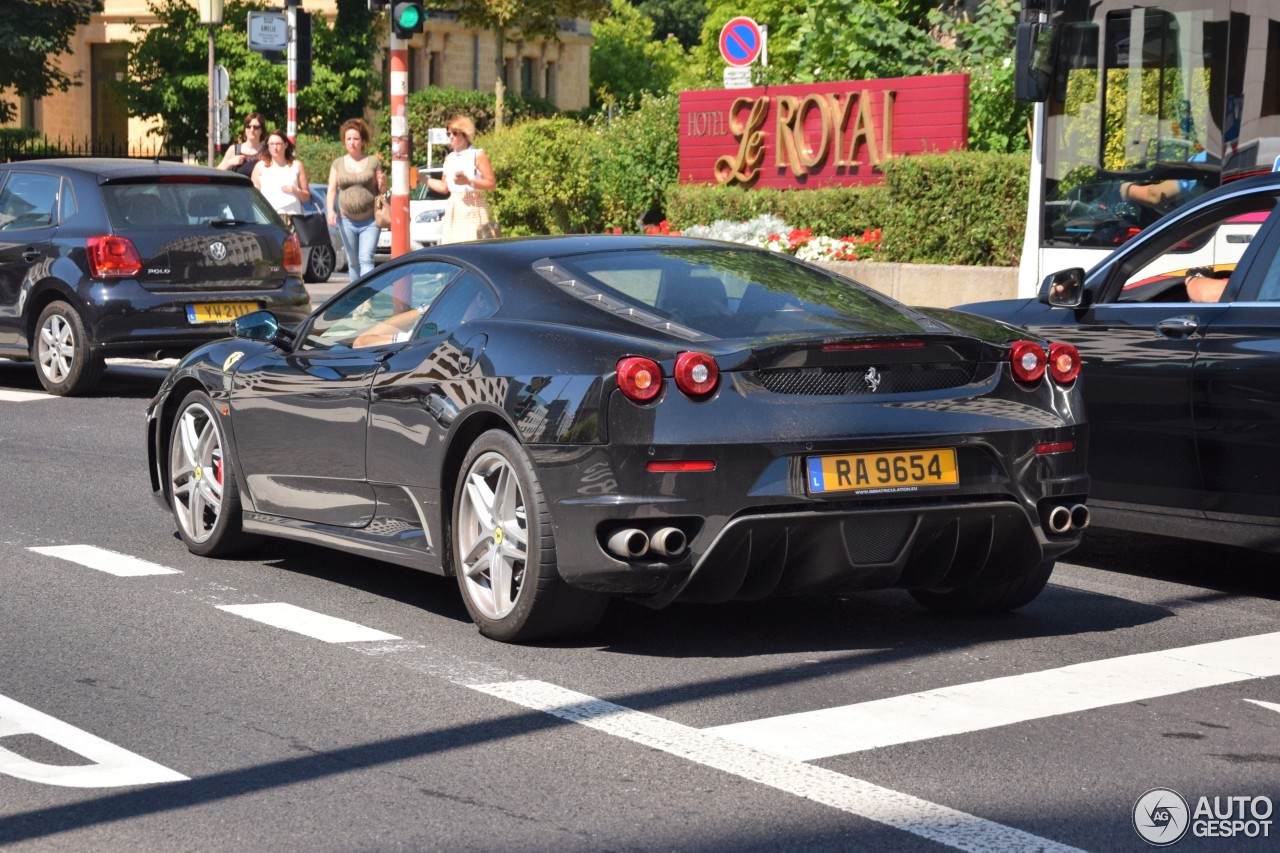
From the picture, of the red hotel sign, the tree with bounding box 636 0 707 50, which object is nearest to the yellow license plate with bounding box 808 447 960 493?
the red hotel sign

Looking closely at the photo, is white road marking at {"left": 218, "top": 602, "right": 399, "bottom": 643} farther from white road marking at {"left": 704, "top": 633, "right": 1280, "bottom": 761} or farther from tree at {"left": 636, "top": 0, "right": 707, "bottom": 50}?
tree at {"left": 636, "top": 0, "right": 707, "bottom": 50}

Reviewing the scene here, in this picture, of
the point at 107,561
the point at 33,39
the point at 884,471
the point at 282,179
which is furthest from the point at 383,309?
the point at 33,39

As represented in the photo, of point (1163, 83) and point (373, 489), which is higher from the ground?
point (1163, 83)

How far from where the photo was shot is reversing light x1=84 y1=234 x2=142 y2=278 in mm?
14570

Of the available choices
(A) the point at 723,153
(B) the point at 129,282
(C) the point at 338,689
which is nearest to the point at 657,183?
(A) the point at 723,153

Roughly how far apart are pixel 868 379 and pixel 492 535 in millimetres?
1256

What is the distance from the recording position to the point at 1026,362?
6508 mm

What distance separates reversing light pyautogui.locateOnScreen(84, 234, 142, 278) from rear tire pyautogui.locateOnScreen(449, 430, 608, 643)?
854cm

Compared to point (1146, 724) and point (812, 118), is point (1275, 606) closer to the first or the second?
point (1146, 724)

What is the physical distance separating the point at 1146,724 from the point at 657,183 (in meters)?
23.1

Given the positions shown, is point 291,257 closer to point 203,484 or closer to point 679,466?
point 203,484

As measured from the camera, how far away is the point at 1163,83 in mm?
14227

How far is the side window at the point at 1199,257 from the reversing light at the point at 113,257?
8188 millimetres

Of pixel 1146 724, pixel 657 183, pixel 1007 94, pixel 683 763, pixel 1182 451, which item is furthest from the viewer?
pixel 657 183
